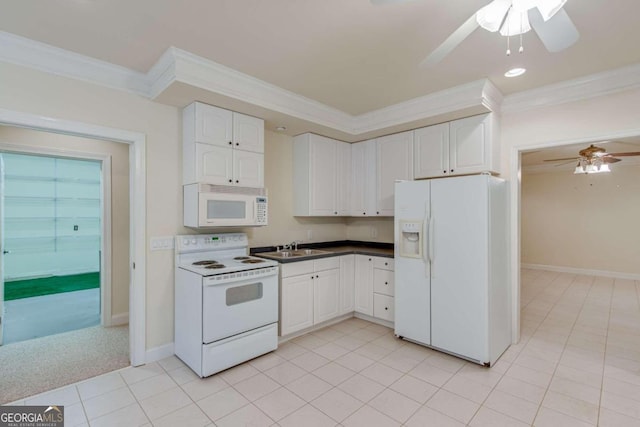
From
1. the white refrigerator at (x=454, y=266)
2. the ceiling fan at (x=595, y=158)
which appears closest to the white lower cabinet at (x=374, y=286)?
the white refrigerator at (x=454, y=266)

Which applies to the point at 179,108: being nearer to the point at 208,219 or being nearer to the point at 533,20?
the point at 208,219

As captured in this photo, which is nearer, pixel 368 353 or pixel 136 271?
pixel 136 271

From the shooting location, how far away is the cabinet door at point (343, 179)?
13.8ft

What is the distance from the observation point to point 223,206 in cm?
295

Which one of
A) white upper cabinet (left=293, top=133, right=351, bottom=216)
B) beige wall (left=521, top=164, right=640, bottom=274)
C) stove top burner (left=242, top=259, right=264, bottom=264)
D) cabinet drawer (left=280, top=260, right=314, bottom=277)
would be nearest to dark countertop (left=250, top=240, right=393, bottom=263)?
cabinet drawer (left=280, top=260, right=314, bottom=277)

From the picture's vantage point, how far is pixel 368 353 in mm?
3012

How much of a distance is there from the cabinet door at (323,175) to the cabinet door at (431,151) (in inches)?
42.5

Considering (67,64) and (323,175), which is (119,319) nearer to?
(67,64)

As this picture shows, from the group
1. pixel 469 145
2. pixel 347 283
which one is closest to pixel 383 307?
pixel 347 283

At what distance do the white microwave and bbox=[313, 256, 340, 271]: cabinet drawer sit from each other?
784 millimetres

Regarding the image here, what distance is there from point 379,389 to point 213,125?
272 cm

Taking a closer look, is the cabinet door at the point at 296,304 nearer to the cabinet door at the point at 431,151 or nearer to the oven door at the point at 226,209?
the oven door at the point at 226,209

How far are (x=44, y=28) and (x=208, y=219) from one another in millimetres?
1735

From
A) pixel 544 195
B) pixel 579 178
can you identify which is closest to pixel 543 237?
pixel 544 195
